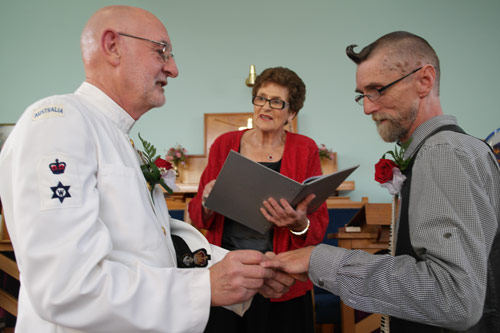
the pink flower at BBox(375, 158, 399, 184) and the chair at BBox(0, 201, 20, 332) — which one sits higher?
the pink flower at BBox(375, 158, 399, 184)

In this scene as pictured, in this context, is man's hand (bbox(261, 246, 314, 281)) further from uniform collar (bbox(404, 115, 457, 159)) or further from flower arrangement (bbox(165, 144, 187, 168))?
flower arrangement (bbox(165, 144, 187, 168))

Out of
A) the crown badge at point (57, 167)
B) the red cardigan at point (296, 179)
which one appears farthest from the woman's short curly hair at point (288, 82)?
the crown badge at point (57, 167)

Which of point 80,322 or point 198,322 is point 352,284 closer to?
point 198,322

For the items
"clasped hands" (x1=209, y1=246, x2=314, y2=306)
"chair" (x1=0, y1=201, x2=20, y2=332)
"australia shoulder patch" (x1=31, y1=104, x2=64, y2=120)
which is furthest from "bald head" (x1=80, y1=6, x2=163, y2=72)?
"chair" (x1=0, y1=201, x2=20, y2=332)

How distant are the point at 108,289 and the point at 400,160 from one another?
1.12 metres

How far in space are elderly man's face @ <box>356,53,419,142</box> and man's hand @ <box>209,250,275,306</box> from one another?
80cm

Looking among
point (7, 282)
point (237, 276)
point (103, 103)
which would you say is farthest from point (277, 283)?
point (7, 282)

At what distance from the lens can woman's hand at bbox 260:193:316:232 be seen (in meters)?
1.96

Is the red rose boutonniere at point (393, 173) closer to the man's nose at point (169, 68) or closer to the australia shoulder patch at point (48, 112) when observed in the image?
the man's nose at point (169, 68)

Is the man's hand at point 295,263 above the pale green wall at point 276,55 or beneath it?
beneath

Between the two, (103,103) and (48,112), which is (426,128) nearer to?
(103,103)

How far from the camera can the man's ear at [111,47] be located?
4.89 feet

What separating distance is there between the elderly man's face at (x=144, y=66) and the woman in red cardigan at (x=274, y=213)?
741 mm

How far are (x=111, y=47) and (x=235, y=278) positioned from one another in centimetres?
93
